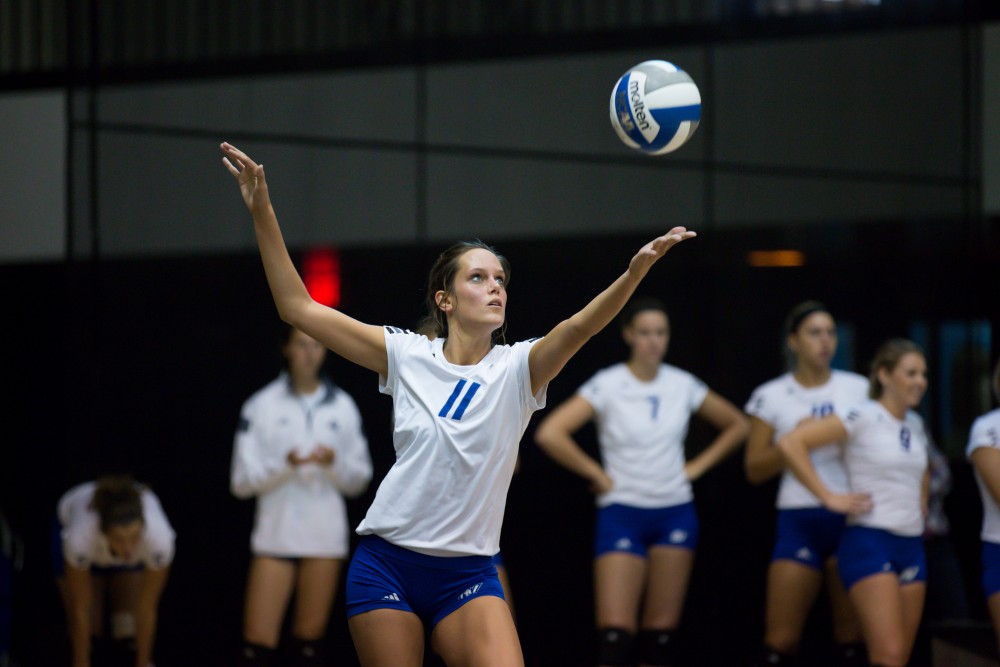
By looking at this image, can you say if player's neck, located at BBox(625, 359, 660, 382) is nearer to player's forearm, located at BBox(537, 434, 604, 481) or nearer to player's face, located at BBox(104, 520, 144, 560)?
player's forearm, located at BBox(537, 434, 604, 481)

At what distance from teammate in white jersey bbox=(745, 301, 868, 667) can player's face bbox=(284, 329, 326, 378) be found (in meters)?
2.09

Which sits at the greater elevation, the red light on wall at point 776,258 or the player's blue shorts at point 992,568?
the red light on wall at point 776,258

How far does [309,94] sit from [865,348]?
11.6ft

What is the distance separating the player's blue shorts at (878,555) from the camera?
18.0ft

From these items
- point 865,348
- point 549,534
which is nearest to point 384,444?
point 549,534

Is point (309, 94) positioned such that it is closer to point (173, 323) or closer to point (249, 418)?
point (173, 323)

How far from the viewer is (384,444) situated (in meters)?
7.70

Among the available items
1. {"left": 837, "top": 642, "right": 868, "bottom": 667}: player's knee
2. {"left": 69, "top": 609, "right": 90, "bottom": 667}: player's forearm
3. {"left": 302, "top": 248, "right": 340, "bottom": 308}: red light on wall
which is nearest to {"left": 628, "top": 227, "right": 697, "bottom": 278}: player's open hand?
{"left": 837, "top": 642, "right": 868, "bottom": 667}: player's knee

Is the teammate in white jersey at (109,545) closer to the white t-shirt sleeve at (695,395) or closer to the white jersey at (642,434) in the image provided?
the white jersey at (642,434)

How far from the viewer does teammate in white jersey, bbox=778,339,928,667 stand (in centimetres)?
543

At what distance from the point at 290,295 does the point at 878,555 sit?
2.99 meters

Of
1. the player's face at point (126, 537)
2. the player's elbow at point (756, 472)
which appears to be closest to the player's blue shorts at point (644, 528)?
the player's elbow at point (756, 472)

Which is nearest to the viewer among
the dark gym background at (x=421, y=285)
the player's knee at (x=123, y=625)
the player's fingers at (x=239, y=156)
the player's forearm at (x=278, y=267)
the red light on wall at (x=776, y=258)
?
the player's fingers at (x=239, y=156)

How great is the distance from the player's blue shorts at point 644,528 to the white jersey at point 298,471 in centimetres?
117
